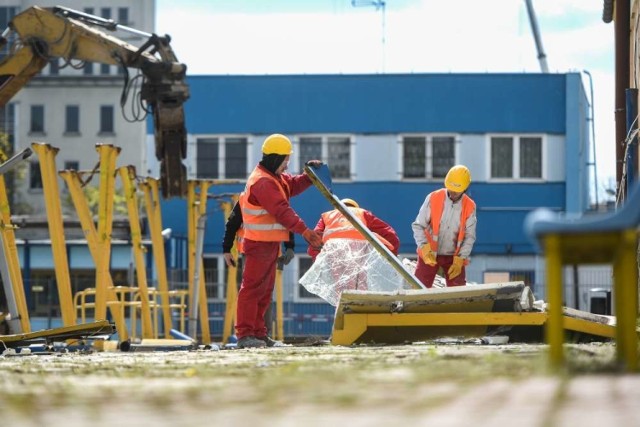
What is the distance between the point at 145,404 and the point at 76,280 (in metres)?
34.6

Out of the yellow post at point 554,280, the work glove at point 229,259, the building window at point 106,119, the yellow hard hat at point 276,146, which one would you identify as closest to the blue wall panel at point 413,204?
the work glove at point 229,259

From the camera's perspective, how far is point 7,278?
15727mm

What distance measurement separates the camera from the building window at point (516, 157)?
130ft

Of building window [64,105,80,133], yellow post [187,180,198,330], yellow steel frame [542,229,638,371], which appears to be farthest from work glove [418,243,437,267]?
building window [64,105,80,133]

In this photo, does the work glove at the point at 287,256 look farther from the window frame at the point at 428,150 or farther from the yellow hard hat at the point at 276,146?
the window frame at the point at 428,150

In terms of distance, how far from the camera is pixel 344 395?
15.9 feet

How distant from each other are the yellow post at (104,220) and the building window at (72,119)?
2329 inches

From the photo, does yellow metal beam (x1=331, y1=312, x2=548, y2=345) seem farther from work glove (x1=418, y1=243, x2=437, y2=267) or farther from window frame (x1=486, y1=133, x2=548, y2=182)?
window frame (x1=486, y1=133, x2=548, y2=182)

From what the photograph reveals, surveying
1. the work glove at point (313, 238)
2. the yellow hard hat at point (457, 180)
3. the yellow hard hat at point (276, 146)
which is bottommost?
the work glove at point (313, 238)

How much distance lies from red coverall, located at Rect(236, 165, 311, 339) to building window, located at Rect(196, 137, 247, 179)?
27.3m

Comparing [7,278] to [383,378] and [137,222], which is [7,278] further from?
[383,378]

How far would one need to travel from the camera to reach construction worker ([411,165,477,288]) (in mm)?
14352

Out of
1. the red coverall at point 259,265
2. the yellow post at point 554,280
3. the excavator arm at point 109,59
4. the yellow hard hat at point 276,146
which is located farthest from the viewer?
the excavator arm at point 109,59

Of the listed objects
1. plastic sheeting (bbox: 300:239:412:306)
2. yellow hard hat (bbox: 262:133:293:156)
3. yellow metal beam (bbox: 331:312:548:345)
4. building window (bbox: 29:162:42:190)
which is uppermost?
building window (bbox: 29:162:42:190)
